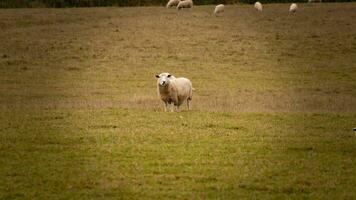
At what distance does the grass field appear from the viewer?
12727 mm

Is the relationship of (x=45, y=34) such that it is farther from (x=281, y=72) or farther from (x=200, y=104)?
(x=200, y=104)

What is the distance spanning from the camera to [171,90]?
74.0 feet

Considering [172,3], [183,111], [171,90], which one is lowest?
[183,111]

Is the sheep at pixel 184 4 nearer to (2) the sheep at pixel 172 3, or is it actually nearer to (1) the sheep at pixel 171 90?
(2) the sheep at pixel 172 3

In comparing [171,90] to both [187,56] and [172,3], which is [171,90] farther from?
[172,3]

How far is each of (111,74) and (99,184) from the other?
22.0 meters

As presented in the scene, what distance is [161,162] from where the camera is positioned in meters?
14.0

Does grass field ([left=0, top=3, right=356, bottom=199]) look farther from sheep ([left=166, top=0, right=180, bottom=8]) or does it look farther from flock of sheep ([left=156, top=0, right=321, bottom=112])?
sheep ([left=166, top=0, right=180, bottom=8])

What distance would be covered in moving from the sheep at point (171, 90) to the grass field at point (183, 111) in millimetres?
546

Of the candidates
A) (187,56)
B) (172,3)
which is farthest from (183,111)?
(172,3)

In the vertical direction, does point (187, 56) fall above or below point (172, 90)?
above

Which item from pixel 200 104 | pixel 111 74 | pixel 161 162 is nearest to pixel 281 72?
pixel 111 74

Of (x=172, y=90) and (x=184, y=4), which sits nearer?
(x=172, y=90)

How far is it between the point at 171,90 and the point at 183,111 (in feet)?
2.32
